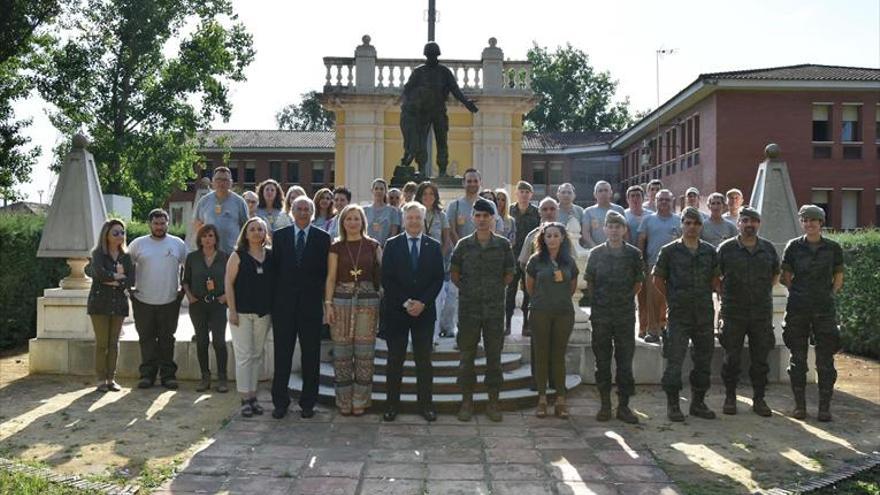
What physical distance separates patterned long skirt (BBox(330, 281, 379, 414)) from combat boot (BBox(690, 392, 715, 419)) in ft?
9.70

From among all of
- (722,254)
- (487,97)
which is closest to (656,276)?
(722,254)

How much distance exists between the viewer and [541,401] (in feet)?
22.2

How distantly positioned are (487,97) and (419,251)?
20.1 m

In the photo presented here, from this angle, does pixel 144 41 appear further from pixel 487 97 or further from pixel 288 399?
pixel 288 399

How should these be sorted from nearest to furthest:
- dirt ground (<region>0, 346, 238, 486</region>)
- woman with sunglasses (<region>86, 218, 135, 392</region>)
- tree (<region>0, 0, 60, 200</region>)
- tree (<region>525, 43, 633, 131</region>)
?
1. dirt ground (<region>0, 346, 238, 486</region>)
2. woman with sunglasses (<region>86, 218, 135, 392</region>)
3. tree (<region>0, 0, 60, 200</region>)
4. tree (<region>525, 43, 633, 131</region>)

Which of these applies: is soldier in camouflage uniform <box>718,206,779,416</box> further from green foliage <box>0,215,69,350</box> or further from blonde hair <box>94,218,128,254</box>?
green foliage <box>0,215,69,350</box>

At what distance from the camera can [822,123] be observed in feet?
91.5

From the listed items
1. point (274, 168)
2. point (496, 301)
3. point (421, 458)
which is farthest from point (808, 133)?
point (274, 168)

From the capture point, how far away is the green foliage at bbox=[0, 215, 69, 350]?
11.0 metres

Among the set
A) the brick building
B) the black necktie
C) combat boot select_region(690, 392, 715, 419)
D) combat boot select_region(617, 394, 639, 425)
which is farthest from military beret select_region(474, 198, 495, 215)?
the brick building

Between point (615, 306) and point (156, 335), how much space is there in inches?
185

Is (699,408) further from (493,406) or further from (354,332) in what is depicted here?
(354,332)

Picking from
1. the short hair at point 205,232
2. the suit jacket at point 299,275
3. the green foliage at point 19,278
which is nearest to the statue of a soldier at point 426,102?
the short hair at point 205,232

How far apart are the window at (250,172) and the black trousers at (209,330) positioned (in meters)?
41.4
